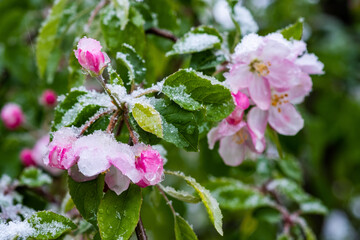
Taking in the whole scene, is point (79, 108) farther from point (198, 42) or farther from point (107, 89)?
point (198, 42)

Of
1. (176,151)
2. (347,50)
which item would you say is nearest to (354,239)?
(347,50)

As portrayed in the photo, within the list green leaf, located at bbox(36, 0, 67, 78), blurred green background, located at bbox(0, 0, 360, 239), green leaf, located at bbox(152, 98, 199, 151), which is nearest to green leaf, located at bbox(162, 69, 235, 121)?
green leaf, located at bbox(152, 98, 199, 151)

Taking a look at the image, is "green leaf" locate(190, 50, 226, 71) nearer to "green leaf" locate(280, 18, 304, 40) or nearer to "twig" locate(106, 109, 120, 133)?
"green leaf" locate(280, 18, 304, 40)

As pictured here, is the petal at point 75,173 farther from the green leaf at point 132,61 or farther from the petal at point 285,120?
the petal at point 285,120

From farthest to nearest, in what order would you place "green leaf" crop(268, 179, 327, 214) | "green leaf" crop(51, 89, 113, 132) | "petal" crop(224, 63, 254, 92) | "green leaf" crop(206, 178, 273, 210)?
"green leaf" crop(268, 179, 327, 214) < "green leaf" crop(206, 178, 273, 210) < "petal" crop(224, 63, 254, 92) < "green leaf" crop(51, 89, 113, 132)

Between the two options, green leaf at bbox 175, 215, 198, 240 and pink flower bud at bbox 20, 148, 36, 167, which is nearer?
green leaf at bbox 175, 215, 198, 240

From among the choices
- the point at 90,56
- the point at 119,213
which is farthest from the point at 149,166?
the point at 90,56

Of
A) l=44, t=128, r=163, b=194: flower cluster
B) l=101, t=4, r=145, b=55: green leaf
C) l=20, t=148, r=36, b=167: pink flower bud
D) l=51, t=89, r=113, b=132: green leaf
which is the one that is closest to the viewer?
l=44, t=128, r=163, b=194: flower cluster
